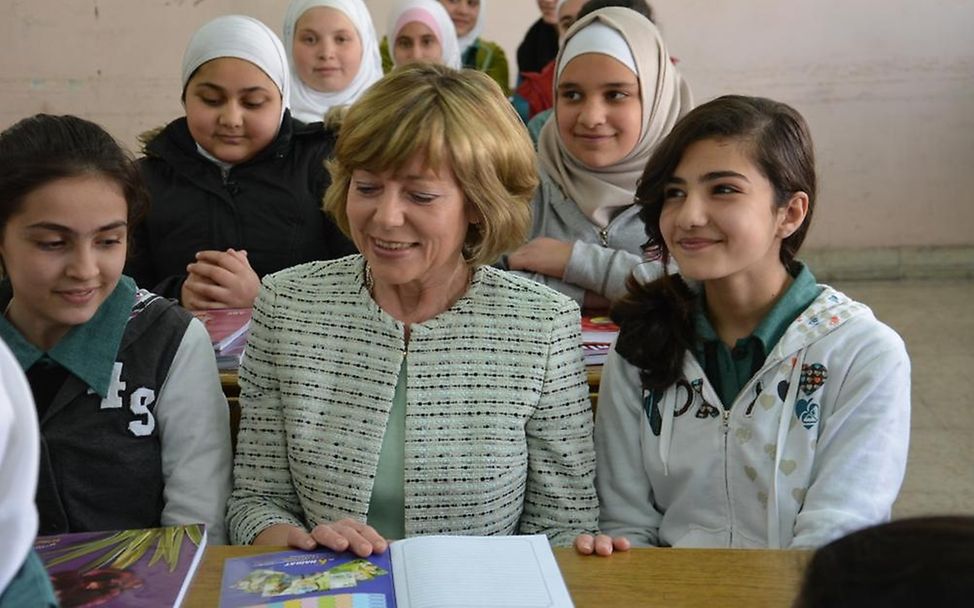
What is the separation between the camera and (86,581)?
3.73 ft

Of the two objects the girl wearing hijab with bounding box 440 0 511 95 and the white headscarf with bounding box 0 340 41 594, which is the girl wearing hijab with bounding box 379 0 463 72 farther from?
the white headscarf with bounding box 0 340 41 594

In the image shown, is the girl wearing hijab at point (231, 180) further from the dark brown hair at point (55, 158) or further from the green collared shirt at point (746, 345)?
the green collared shirt at point (746, 345)

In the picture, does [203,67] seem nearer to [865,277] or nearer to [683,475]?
[683,475]

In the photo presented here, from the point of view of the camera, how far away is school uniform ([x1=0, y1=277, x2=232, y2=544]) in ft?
5.01

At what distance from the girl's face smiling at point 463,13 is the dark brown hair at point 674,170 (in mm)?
3645

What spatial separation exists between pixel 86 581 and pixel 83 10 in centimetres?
539

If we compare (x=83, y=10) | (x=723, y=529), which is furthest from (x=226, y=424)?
(x=83, y=10)

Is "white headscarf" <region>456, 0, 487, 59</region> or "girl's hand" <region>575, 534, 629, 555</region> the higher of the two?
"white headscarf" <region>456, 0, 487, 59</region>

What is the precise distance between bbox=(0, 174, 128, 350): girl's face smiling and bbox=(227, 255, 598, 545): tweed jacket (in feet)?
0.80

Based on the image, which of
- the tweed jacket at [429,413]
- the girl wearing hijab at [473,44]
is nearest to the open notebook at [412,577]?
the tweed jacket at [429,413]

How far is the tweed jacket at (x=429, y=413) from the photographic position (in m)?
1.54

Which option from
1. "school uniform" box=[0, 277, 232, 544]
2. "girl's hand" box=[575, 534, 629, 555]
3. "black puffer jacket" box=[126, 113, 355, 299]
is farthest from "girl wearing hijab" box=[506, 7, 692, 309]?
"girl's hand" box=[575, 534, 629, 555]

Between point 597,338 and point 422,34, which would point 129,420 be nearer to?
point 597,338

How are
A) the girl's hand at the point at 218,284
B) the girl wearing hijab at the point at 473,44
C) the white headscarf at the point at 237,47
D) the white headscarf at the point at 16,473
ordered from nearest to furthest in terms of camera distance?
the white headscarf at the point at 16,473 < the girl's hand at the point at 218,284 < the white headscarf at the point at 237,47 < the girl wearing hijab at the point at 473,44
